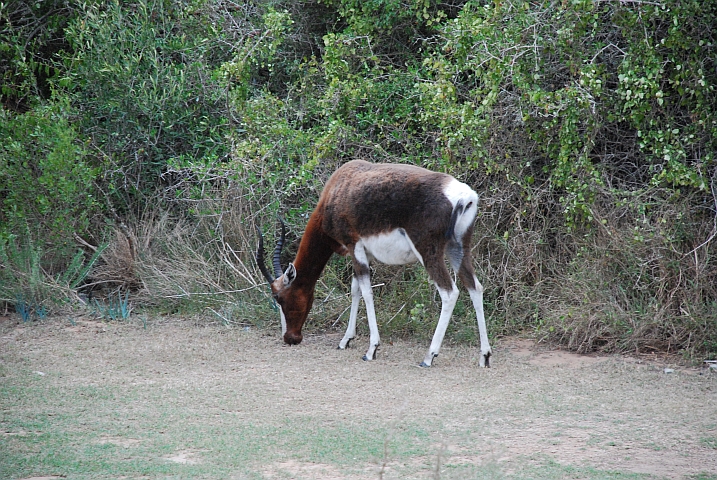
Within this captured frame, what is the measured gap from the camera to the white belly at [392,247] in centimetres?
741

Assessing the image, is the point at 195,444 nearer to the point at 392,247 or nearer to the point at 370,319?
the point at 370,319

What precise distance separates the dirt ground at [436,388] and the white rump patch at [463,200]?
1.26 metres

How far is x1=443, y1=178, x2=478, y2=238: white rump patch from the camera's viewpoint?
7055 millimetres

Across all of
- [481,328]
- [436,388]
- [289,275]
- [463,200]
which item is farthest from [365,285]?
[436,388]

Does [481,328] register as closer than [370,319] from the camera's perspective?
Yes

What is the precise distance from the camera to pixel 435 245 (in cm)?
718

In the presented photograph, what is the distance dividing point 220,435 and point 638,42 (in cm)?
540

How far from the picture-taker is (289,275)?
8070 millimetres

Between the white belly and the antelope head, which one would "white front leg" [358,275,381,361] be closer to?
the white belly

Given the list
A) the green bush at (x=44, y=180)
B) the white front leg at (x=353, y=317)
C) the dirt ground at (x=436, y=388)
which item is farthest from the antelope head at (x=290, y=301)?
the green bush at (x=44, y=180)

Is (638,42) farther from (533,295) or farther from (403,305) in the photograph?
(403,305)

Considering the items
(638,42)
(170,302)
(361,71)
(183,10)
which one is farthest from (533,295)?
(183,10)

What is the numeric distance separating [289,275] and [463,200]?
2.01 meters

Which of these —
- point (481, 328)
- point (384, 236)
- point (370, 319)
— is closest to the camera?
point (481, 328)
